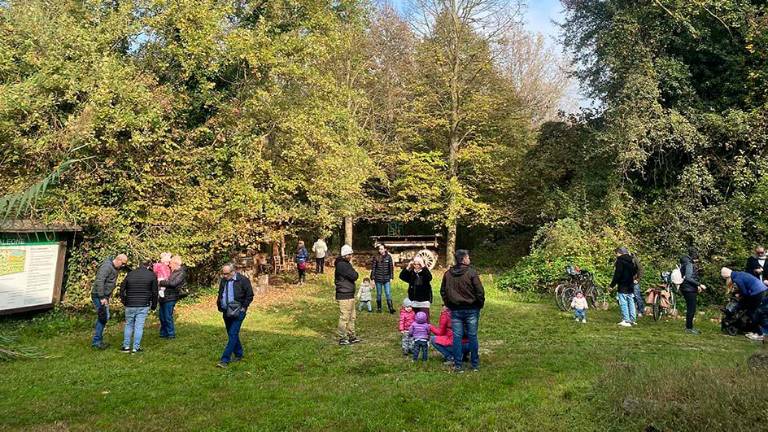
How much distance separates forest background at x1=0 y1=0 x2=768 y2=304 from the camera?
469 inches

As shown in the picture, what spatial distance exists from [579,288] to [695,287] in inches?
121

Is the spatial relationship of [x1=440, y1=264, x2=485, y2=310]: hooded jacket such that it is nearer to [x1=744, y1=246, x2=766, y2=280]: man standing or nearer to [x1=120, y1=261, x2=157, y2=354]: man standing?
[x1=120, y1=261, x2=157, y2=354]: man standing

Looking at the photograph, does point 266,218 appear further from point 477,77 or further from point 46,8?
point 477,77

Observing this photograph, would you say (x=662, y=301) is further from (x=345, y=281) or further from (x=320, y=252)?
(x=320, y=252)

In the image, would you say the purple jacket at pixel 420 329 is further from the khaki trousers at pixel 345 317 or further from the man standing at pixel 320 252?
the man standing at pixel 320 252

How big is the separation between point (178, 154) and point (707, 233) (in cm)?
1516

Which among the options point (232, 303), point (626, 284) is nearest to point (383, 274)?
point (232, 303)

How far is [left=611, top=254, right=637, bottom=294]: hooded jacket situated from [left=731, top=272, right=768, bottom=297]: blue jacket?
1833 mm

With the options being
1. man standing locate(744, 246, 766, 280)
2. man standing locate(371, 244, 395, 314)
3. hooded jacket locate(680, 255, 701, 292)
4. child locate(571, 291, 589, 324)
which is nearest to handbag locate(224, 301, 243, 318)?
man standing locate(371, 244, 395, 314)

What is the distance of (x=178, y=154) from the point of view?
13070 millimetres

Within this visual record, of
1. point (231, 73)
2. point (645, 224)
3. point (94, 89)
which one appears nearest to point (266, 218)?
point (231, 73)

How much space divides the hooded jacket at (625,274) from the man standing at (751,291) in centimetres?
177

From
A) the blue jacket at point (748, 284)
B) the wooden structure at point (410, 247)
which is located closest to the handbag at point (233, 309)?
the blue jacket at point (748, 284)

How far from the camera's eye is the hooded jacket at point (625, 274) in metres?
11.0
